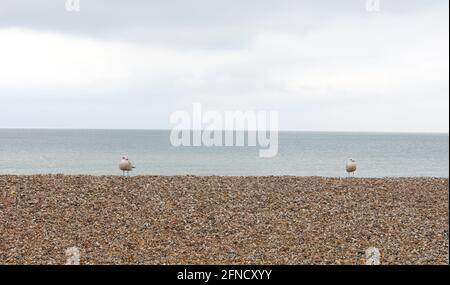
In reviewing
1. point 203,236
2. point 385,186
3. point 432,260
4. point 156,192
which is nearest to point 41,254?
point 203,236

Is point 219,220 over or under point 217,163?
over

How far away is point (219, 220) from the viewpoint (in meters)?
15.1

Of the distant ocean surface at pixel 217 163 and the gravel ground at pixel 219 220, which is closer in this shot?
the gravel ground at pixel 219 220

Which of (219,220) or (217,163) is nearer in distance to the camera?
(219,220)

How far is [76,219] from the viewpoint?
590 inches

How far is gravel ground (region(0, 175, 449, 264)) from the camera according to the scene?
13016 millimetres

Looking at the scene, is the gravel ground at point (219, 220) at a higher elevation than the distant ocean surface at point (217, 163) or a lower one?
higher

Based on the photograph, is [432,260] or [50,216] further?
[50,216]

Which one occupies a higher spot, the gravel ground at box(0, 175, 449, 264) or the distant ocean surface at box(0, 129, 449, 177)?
the gravel ground at box(0, 175, 449, 264)

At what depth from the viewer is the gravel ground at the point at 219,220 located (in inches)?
512

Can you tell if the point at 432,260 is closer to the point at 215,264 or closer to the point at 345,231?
the point at 345,231

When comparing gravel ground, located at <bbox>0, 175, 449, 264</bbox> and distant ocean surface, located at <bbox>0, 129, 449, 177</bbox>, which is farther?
distant ocean surface, located at <bbox>0, 129, 449, 177</bbox>
